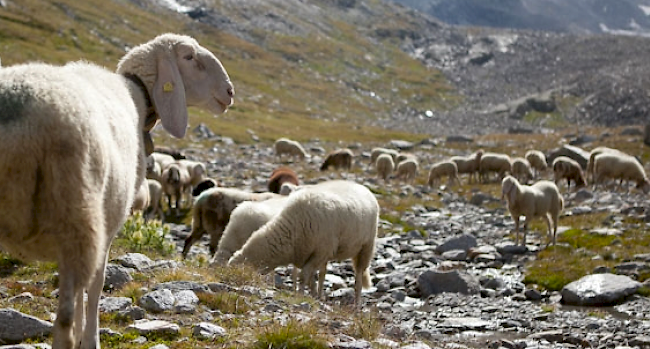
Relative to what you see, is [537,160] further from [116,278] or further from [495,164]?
[116,278]

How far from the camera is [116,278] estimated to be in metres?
8.34

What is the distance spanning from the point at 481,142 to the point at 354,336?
2580 inches

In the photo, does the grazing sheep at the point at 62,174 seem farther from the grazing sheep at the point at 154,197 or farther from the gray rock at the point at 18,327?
the grazing sheep at the point at 154,197

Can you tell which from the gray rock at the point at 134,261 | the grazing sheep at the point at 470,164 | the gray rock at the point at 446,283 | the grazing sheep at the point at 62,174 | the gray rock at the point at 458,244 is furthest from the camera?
the grazing sheep at the point at 470,164

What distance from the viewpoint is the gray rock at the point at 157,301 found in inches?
283

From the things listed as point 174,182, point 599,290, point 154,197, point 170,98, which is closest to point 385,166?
point 174,182

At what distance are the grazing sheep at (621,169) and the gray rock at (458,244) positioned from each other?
19063 millimetres

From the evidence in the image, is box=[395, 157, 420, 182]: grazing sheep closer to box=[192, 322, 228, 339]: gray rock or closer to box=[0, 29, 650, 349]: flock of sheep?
box=[0, 29, 650, 349]: flock of sheep

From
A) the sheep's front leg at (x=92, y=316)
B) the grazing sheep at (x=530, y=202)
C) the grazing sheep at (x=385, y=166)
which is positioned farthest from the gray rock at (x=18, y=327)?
the grazing sheep at (x=385, y=166)

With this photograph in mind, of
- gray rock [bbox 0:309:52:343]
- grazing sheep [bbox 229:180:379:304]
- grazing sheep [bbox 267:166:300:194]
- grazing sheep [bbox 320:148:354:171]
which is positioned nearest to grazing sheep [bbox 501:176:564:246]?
grazing sheep [bbox 267:166:300:194]

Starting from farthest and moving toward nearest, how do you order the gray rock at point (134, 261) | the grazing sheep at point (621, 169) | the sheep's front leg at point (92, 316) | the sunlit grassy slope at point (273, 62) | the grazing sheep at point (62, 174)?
the sunlit grassy slope at point (273, 62) → the grazing sheep at point (621, 169) → the gray rock at point (134, 261) → the sheep's front leg at point (92, 316) → the grazing sheep at point (62, 174)

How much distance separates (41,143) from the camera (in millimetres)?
3891

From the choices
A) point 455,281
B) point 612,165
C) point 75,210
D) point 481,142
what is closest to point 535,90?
point 481,142

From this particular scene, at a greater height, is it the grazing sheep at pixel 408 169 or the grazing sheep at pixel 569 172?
the grazing sheep at pixel 569 172
